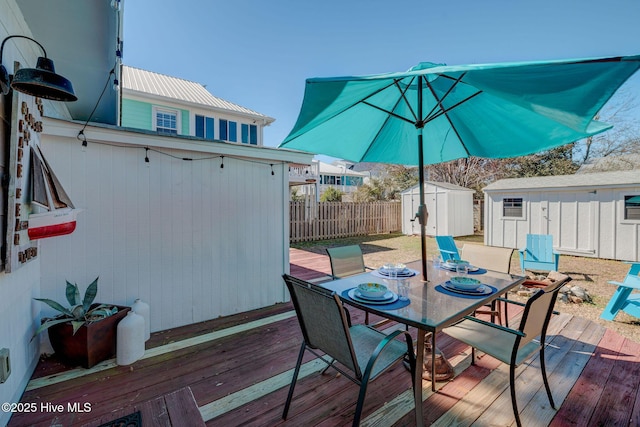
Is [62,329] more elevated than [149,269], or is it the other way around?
[149,269]

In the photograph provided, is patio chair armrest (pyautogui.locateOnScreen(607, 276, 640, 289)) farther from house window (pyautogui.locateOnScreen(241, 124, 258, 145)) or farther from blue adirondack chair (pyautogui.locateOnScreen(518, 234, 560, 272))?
house window (pyautogui.locateOnScreen(241, 124, 258, 145))

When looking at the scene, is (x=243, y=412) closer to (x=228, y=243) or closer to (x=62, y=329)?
(x=62, y=329)

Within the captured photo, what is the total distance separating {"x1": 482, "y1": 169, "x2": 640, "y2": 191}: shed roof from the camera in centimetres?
707

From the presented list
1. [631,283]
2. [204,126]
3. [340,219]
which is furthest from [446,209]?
[204,126]

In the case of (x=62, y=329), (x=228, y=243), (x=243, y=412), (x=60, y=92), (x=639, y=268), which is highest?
(x=60, y=92)

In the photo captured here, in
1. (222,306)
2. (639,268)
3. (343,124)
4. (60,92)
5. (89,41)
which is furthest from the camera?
(222,306)

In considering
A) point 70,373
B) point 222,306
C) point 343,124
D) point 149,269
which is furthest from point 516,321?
point 70,373

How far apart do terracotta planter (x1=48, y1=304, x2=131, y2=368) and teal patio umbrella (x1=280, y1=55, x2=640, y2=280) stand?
96.3 inches

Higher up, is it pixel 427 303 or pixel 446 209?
pixel 446 209

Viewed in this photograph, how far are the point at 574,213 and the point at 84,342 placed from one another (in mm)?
11024

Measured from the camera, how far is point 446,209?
440 inches

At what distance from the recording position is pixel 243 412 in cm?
194

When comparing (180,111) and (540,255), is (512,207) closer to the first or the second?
(540,255)

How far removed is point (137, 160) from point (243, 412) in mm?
2797
